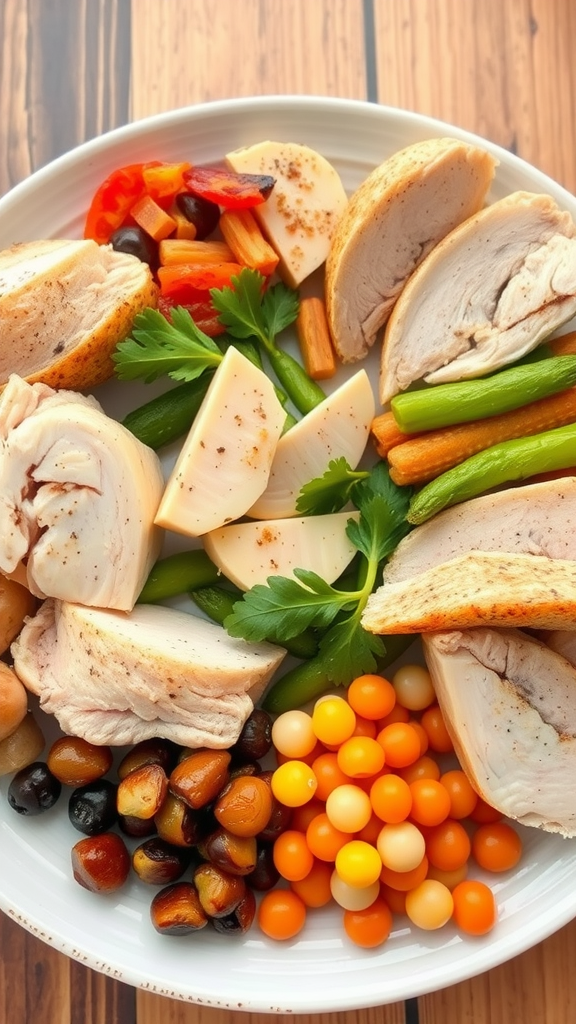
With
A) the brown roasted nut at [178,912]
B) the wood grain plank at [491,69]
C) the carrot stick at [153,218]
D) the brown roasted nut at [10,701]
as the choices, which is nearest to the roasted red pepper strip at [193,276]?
the carrot stick at [153,218]

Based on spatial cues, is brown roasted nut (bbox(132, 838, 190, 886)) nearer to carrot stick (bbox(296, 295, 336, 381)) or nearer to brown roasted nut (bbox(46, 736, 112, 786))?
brown roasted nut (bbox(46, 736, 112, 786))

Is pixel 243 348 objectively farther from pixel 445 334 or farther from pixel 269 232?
pixel 445 334

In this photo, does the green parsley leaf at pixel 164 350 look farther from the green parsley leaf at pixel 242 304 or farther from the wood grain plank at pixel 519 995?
the wood grain plank at pixel 519 995

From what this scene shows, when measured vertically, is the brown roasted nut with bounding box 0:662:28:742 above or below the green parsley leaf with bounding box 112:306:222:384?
below

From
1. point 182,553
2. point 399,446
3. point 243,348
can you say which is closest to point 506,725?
point 399,446

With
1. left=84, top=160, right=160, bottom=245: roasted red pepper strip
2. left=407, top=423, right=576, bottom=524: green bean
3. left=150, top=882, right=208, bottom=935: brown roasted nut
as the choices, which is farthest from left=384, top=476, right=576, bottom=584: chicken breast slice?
left=84, top=160, right=160, bottom=245: roasted red pepper strip

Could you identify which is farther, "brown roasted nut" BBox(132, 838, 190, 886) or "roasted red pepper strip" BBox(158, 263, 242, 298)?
"roasted red pepper strip" BBox(158, 263, 242, 298)

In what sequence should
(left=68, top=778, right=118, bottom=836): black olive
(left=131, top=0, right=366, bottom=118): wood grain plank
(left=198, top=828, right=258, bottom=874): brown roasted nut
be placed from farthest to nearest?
(left=131, top=0, right=366, bottom=118): wood grain plank
(left=68, top=778, right=118, bottom=836): black olive
(left=198, top=828, right=258, bottom=874): brown roasted nut
